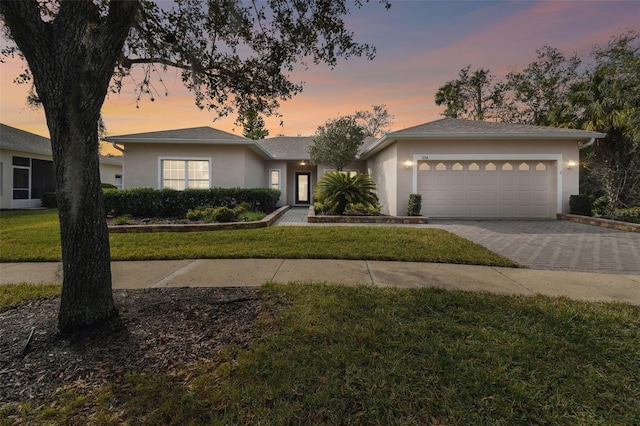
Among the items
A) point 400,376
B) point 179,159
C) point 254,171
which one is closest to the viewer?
point 400,376

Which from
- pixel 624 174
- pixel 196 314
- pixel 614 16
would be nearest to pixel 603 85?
pixel 624 174

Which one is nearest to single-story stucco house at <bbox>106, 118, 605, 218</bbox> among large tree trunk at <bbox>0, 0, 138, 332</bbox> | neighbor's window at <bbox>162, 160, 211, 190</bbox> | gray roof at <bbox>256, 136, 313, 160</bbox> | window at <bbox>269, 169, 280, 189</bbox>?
neighbor's window at <bbox>162, 160, 211, 190</bbox>

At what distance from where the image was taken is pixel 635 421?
183 centimetres

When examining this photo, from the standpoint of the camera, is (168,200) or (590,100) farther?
(590,100)

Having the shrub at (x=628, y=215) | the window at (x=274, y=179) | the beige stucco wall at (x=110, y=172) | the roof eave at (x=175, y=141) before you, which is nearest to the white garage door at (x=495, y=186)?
the shrub at (x=628, y=215)

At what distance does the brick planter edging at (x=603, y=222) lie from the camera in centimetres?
919

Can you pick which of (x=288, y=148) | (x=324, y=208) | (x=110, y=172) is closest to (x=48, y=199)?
(x=110, y=172)

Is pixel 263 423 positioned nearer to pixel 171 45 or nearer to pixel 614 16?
pixel 171 45

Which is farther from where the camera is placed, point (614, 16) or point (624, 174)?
point (624, 174)

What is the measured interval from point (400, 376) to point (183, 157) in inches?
529

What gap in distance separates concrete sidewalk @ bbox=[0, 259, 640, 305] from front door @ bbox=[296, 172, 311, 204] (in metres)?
14.3

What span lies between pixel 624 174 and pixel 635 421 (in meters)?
15.5

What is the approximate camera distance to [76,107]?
263cm

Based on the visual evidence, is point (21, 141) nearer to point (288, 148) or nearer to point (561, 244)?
point (288, 148)
